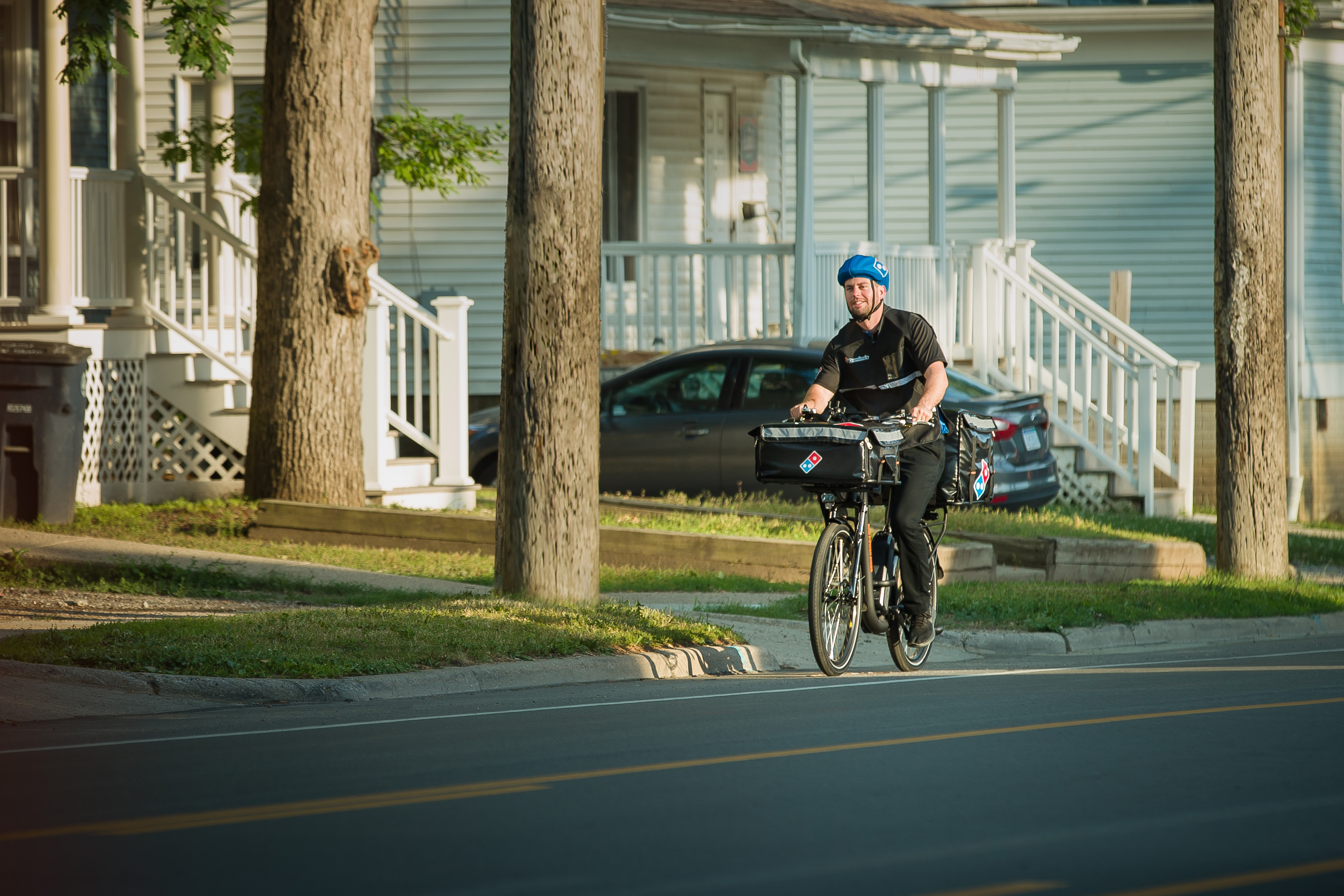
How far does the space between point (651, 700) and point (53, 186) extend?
9374 mm

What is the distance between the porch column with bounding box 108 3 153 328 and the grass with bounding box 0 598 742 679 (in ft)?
23.6

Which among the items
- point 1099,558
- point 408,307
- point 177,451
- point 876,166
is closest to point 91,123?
point 177,451

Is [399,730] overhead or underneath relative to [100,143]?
underneath

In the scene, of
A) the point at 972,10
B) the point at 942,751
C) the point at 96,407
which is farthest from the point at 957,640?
the point at 972,10

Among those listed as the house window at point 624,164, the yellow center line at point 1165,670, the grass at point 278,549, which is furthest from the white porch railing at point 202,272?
the yellow center line at point 1165,670

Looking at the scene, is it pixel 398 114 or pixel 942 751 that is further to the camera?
pixel 398 114

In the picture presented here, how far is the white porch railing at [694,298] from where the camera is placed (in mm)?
18797

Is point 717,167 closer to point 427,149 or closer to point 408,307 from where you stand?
point 427,149

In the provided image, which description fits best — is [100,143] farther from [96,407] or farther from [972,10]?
[972,10]

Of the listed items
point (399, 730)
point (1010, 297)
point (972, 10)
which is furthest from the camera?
point (972, 10)

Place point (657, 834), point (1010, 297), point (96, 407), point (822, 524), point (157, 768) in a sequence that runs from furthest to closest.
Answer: point (1010, 297) → point (96, 407) → point (822, 524) → point (157, 768) → point (657, 834)

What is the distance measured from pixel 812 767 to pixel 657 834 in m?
1.21

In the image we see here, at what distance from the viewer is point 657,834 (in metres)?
5.27

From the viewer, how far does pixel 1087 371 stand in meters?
17.7
